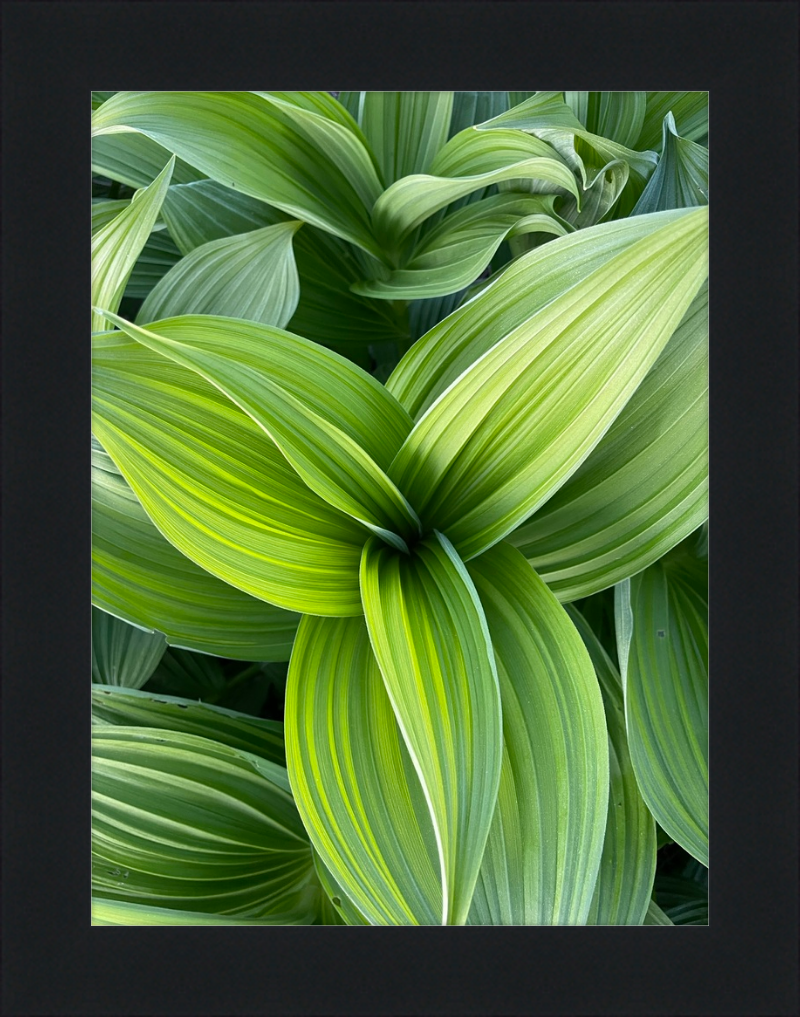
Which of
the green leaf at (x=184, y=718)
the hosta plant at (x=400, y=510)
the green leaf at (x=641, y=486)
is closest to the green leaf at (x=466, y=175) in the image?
the hosta plant at (x=400, y=510)

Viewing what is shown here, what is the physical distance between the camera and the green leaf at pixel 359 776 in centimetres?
51

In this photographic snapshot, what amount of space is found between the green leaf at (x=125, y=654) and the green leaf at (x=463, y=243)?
12.4 inches

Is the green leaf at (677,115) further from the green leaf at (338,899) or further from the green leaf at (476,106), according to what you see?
the green leaf at (338,899)

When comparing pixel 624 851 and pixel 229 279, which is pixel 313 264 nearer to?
pixel 229 279

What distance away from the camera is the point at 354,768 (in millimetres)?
515

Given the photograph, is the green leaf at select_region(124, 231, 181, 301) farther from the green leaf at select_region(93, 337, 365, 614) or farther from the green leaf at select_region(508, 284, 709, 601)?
the green leaf at select_region(508, 284, 709, 601)

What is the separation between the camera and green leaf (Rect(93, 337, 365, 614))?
49cm

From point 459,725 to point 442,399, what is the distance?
0.20 metres

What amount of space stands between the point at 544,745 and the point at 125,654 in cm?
31

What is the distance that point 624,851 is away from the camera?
0.55 meters

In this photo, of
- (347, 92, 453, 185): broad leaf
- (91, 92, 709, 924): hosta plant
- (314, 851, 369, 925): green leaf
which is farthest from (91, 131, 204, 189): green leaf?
(314, 851, 369, 925): green leaf

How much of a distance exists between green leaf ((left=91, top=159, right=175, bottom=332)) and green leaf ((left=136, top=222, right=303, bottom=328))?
0.10ft
